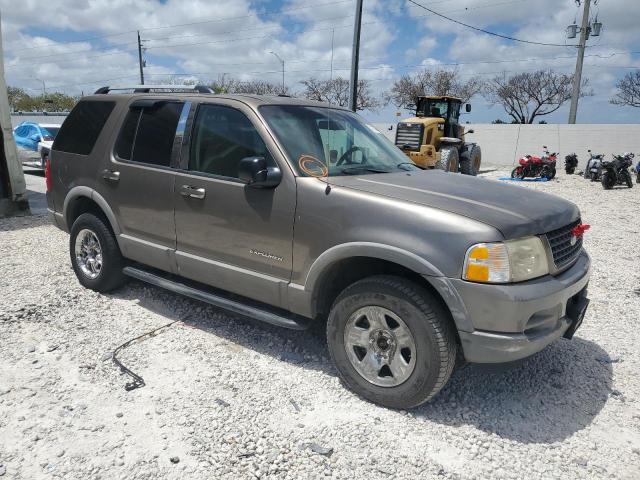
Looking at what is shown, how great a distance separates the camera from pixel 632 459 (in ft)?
9.07

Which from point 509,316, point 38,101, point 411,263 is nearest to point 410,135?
point 411,263

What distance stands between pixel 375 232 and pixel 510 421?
58.8 inches

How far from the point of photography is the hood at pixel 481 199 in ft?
9.26

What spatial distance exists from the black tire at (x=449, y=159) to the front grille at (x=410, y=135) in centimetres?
91

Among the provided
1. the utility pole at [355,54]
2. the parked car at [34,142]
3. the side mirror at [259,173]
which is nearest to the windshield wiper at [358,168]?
the side mirror at [259,173]

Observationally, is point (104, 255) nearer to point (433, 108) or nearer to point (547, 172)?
point (433, 108)

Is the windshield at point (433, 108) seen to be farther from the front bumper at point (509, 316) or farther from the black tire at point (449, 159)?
the front bumper at point (509, 316)

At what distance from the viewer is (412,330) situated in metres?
2.90

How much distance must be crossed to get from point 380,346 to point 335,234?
78cm

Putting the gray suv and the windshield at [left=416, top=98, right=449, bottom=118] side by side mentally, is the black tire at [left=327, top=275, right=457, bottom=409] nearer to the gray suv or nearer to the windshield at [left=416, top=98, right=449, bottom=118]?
the gray suv

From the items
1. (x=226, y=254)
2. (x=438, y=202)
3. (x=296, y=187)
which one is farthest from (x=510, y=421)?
(x=226, y=254)

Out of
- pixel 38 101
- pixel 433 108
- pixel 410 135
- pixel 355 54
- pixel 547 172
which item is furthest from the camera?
pixel 38 101

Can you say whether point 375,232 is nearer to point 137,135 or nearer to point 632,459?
point 632,459

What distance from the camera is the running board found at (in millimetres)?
3471
